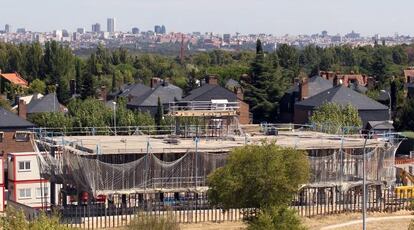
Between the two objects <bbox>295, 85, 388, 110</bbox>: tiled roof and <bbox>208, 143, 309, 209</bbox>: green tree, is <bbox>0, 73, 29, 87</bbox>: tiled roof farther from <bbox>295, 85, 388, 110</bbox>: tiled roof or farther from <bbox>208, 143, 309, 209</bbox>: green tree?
<bbox>208, 143, 309, 209</bbox>: green tree

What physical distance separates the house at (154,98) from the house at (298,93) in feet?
32.5

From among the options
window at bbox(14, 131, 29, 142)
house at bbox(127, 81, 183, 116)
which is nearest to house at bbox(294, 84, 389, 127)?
house at bbox(127, 81, 183, 116)

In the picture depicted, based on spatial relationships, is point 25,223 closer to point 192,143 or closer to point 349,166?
point 192,143

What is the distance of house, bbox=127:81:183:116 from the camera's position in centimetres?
8738

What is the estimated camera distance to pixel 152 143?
52.4 metres

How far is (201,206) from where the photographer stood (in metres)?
48.4

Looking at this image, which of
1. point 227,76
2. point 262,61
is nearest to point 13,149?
point 262,61

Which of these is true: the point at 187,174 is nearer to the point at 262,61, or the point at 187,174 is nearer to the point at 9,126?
the point at 9,126

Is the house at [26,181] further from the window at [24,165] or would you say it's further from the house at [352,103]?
the house at [352,103]

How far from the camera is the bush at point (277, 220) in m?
35.2

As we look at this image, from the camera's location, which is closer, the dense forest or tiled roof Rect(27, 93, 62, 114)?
tiled roof Rect(27, 93, 62, 114)

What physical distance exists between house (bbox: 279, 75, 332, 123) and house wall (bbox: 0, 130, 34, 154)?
109 ft

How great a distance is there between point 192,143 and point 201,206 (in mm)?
5085

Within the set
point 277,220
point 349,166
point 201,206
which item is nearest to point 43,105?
point 349,166
